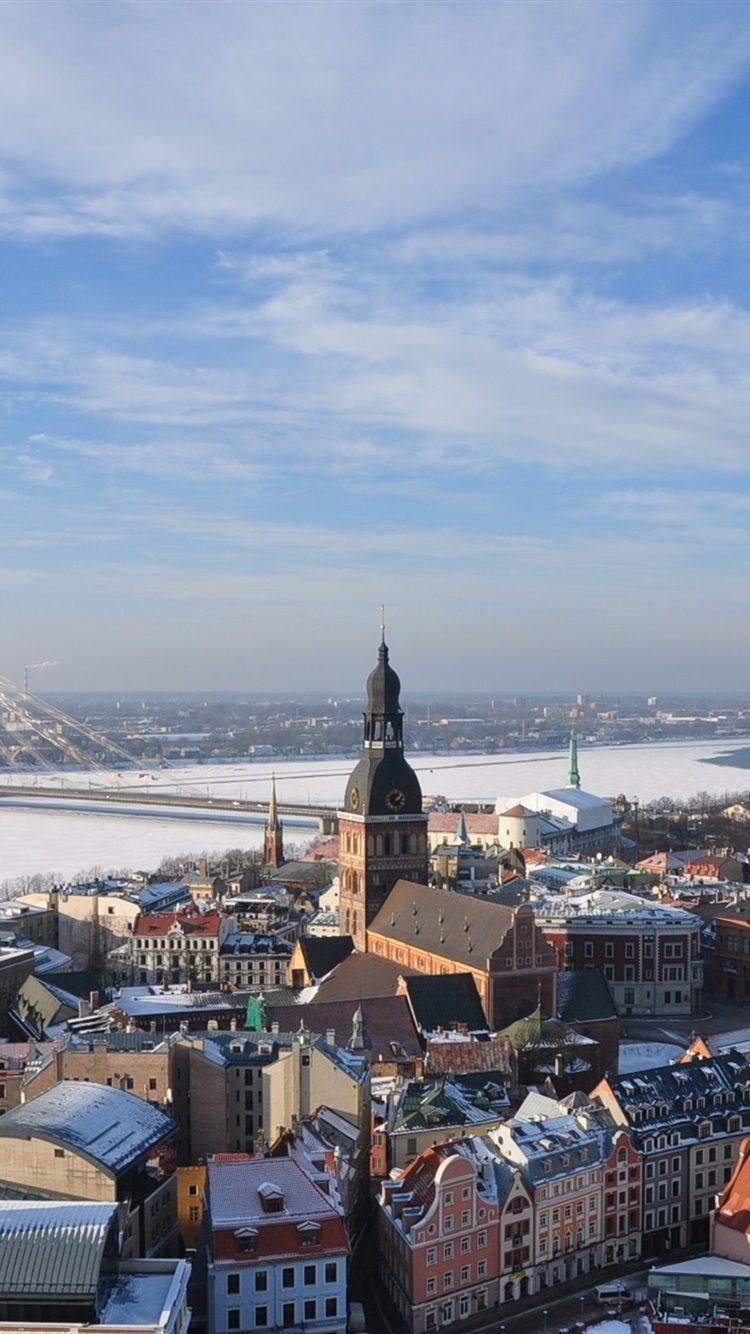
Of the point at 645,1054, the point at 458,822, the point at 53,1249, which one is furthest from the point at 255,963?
the point at 458,822

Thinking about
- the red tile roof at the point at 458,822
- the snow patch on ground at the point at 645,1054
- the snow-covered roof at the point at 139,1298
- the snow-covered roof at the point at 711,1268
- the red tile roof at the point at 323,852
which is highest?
the snow-covered roof at the point at 139,1298

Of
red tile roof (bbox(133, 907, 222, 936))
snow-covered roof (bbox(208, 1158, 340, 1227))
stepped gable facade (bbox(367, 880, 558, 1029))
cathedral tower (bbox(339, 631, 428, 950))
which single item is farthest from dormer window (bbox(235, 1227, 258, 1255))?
red tile roof (bbox(133, 907, 222, 936))

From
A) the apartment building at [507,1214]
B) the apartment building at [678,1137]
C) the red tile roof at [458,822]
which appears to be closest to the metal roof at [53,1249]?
the apartment building at [507,1214]

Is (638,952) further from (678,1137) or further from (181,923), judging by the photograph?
(678,1137)

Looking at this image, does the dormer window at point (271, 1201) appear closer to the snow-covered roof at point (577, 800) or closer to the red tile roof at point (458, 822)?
the red tile roof at point (458, 822)

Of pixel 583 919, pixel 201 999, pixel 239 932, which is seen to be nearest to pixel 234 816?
pixel 239 932

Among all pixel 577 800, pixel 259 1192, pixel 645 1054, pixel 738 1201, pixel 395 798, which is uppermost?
pixel 395 798
